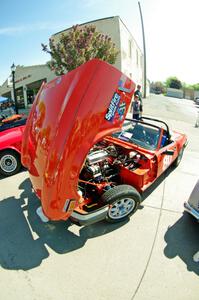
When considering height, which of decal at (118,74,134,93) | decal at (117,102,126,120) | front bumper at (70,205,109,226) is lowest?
front bumper at (70,205,109,226)

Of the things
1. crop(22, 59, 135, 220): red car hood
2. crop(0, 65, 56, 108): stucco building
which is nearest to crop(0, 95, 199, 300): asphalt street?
crop(22, 59, 135, 220): red car hood

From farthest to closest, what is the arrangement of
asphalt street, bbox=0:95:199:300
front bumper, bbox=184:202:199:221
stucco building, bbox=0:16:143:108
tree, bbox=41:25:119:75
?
stucco building, bbox=0:16:143:108 < tree, bbox=41:25:119:75 < front bumper, bbox=184:202:199:221 < asphalt street, bbox=0:95:199:300

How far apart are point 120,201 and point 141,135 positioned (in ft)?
5.28

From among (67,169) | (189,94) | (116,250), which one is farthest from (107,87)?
(189,94)

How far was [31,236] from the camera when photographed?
2949 millimetres

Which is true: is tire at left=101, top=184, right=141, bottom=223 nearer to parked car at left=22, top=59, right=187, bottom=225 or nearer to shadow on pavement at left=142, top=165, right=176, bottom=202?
parked car at left=22, top=59, right=187, bottom=225

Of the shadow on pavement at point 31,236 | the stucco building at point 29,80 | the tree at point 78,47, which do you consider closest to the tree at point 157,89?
the stucco building at point 29,80

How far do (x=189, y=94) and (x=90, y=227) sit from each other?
57.2 metres

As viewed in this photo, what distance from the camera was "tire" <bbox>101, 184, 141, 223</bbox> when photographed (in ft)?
9.57

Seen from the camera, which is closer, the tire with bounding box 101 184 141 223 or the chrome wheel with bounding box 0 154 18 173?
the tire with bounding box 101 184 141 223

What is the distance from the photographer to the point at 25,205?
12.0 ft

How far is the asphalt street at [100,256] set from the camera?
87.6 inches

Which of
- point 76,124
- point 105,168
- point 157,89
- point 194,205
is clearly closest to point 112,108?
point 76,124

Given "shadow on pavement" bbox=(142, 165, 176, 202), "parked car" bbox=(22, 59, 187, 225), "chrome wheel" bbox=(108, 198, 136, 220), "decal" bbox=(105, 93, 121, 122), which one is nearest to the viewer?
"parked car" bbox=(22, 59, 187, 225)
